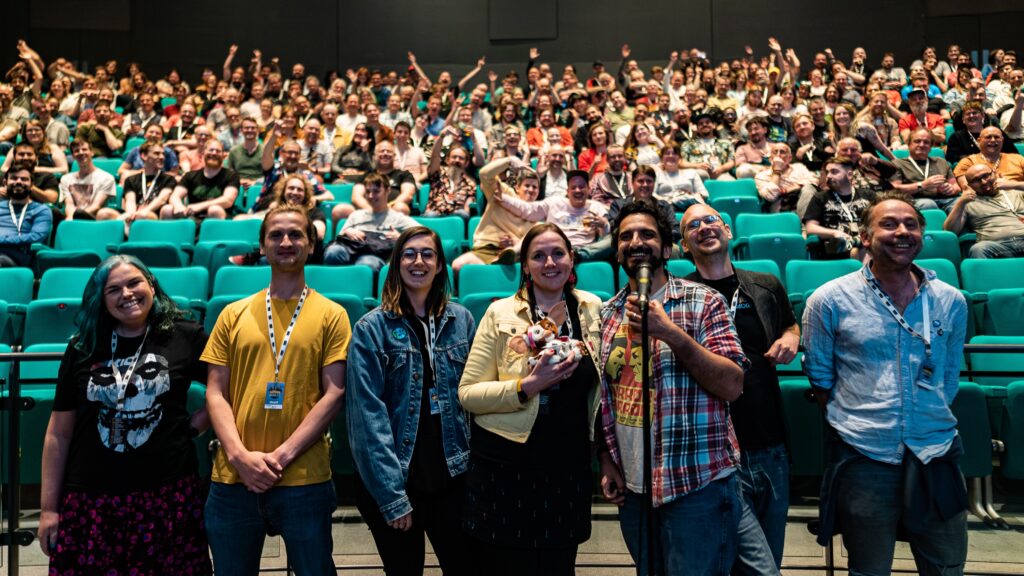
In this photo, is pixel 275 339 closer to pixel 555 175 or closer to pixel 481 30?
pixel 555 175

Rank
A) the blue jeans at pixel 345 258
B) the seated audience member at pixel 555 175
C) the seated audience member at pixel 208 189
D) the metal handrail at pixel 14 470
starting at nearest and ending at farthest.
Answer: the metal handrail at pixel 14 470 < the blue jeans at pixel 345 258 < the seated audience member at pixel 555 175 < the seated audience member at pixel 208 189

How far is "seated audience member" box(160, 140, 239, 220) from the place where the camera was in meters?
6.49

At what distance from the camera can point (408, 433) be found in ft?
7.31

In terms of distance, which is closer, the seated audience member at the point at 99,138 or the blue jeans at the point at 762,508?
the blue jeans at the point at 762,508

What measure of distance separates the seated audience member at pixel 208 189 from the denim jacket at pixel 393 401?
185 inches

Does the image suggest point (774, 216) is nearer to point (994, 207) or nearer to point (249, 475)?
point (994, 207)

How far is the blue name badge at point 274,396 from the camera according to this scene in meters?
2.23

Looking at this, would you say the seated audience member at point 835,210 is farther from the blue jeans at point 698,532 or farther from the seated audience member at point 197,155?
the seated audience member at point 197,155

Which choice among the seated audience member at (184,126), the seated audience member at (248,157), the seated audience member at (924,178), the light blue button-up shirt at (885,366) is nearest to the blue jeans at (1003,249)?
the seated audience member at (924,178)

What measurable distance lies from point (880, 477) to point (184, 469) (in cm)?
198

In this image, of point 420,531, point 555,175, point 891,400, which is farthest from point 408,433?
point 555,175

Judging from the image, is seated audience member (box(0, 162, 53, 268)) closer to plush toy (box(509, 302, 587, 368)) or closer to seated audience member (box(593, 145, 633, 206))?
seated audience member (box(593, 145, 633, 206))

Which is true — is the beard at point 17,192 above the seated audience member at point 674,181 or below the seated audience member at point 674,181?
below

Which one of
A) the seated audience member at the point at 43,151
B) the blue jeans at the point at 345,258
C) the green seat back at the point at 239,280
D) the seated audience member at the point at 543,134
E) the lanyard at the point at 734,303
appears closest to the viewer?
the lanyard at the point at 734,303
